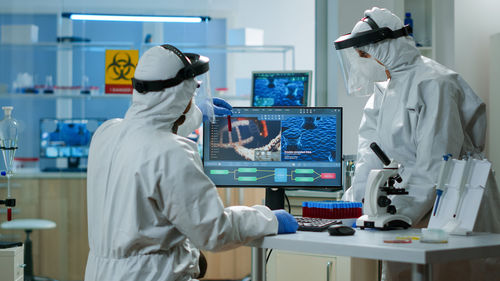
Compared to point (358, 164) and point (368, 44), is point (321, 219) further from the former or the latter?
point (368, 44)

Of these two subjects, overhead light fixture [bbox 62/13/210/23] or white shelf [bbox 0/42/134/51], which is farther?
overhead light fixture [bbox 62/13/210/23]

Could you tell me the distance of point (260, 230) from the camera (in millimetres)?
1887

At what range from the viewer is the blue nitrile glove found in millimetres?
2574

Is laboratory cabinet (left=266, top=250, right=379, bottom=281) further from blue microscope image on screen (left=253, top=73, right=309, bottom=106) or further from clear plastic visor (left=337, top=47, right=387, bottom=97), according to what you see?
blue microscope image on screen (left=253, top=73, right=309, bottom=106)

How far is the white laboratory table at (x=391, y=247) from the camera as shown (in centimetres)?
163

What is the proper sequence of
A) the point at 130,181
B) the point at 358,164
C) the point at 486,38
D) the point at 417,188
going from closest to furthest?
the point at 130,181
the point at 417,188
the point at 358,164
the point at 486,38

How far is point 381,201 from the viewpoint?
207 cm

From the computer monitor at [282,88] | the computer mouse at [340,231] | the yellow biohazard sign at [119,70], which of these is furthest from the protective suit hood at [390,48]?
the yellow biohazard sign at [119,70]

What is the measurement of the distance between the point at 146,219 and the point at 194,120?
71 cm

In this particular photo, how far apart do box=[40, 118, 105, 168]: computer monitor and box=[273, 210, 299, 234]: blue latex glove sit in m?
2.98

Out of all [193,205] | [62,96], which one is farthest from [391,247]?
[62,96]

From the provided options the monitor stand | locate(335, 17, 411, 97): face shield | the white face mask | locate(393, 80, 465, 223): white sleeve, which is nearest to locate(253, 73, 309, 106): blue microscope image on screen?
locate(335, 17, 411, 97): face shield

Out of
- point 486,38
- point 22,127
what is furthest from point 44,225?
point 486,38

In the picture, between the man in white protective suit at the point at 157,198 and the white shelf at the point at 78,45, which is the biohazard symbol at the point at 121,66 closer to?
the white shelf at the point at 78,45
